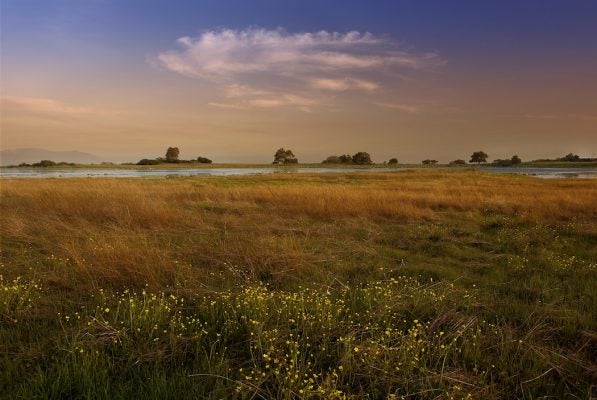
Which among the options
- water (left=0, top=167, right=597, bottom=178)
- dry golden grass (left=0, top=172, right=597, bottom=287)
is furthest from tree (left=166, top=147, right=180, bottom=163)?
dry golden grass (left=0, top=172, right=597, bottom=287)

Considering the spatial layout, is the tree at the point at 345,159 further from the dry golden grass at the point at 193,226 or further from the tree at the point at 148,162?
the dry golden grass at the point at 193,226

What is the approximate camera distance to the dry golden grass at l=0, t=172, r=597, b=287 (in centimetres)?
706

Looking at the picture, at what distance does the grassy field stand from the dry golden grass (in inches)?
3.2

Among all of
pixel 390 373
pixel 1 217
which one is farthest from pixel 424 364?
pixel 1 217

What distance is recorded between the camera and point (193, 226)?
1229 centimetres

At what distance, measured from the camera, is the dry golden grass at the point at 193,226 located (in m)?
7.06

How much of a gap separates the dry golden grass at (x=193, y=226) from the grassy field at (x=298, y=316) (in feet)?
0.27

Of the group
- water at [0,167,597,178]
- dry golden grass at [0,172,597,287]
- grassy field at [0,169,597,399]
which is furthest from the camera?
water at [0,167,597,178]

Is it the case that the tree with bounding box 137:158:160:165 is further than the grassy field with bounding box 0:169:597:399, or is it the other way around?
the tree with bounding box 137:158:160:165

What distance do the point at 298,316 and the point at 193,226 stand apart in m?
8.53

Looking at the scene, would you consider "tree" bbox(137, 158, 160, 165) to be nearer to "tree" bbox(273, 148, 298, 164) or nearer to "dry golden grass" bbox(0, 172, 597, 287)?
"tree" bbox(273, 148, 298, 164)

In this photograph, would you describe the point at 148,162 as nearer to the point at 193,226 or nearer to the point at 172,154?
the point at 172,154

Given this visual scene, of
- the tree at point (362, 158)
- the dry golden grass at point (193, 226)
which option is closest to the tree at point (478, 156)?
the tree at point (362, 158)

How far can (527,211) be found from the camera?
1564 centimetres
